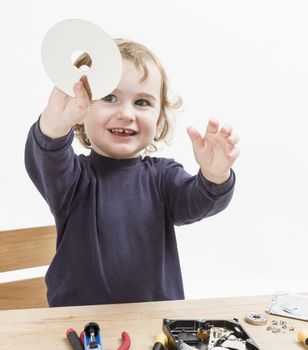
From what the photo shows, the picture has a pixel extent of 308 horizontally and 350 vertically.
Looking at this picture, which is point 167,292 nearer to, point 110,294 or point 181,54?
point 110,294

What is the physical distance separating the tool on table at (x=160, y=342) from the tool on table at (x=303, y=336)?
0.16m

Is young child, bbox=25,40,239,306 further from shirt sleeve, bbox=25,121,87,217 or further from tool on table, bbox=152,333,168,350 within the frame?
tool on table, bbox=152,333,168,350

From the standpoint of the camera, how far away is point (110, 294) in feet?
2.55

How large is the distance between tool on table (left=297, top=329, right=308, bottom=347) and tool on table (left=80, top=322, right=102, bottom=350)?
23cm

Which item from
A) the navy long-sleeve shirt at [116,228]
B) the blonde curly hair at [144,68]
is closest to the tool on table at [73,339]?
the navy long-sleeve shirt at [116,228]

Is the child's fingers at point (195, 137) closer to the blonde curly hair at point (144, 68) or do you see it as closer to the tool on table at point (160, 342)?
the blonde curly hair at point (144, 68)

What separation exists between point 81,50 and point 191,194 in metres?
0.29

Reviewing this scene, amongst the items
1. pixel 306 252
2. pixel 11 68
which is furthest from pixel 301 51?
pixel 11 68

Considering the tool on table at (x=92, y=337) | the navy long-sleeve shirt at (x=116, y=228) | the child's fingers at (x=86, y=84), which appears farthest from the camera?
the navy long-sleeve shirt at (x=116, y=228)

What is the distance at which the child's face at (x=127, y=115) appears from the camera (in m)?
0.78

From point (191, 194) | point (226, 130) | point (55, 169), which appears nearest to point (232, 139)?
point (226, 130)

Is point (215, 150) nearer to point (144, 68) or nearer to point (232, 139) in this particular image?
point (232, 139)

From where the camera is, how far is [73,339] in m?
0.54

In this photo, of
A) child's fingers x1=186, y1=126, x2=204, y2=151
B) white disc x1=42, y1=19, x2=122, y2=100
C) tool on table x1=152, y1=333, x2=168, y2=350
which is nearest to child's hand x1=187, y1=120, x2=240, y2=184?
child's fingers x1=186, y1=126, x2=204, y2=151
